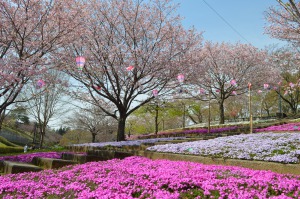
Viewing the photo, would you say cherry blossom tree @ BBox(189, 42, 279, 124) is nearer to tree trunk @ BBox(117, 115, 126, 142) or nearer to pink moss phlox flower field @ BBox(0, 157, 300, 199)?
tree trunk @ BBox(117, 115, 126, 142)

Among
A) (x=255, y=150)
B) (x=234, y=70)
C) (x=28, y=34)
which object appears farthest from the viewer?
(x=234, y=70)

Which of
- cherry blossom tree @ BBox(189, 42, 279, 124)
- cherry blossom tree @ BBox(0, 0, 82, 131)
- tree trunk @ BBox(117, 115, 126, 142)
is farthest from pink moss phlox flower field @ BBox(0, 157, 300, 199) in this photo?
cherry blossom tree @ BBox(189, 42, 279, 124)

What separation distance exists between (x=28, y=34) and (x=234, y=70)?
2502cm

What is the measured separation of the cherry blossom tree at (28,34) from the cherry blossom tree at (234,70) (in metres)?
20.1

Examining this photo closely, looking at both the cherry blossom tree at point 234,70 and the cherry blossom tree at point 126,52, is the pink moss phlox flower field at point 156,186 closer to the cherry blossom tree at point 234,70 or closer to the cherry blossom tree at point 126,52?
the cherry blossom tree at point 126,52

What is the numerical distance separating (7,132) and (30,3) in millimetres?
48996

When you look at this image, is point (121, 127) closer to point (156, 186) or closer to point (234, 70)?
point (156, 186)

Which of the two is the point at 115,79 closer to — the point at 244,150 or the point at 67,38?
the point at 67,38

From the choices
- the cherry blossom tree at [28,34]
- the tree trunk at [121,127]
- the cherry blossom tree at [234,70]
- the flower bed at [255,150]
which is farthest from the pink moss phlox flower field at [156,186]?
the cherry blossom tree at [234,70]

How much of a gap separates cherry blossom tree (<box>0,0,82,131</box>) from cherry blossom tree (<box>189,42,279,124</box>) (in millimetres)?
20092

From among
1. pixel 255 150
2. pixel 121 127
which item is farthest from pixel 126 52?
pixel 255 150

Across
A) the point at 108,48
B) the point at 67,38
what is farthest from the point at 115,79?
the point at 67,38

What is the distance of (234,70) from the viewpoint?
31.7m

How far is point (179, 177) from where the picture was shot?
18.4 ft
